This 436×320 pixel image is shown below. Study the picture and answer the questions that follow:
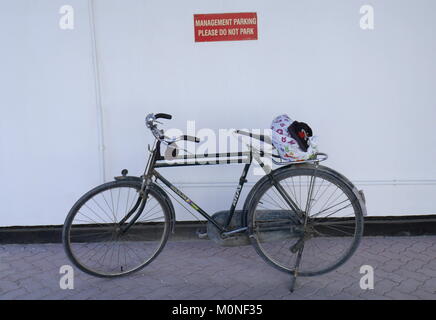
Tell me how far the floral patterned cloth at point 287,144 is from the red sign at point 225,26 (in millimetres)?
1189

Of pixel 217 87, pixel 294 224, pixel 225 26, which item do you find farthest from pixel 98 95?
pixel 294 224

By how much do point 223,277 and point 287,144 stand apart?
4.21 ft

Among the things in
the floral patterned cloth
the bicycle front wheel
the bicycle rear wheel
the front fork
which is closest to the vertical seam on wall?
the bicycle front wheel

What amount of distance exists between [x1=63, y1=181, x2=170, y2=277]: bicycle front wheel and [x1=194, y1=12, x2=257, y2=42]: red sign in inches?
66.3

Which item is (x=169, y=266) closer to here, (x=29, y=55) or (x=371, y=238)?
(x=371, y=238)

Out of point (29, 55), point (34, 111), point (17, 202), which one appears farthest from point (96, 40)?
point (17, 202)

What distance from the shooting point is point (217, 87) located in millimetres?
4262

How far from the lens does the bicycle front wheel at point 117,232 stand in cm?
370

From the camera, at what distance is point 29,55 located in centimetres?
425

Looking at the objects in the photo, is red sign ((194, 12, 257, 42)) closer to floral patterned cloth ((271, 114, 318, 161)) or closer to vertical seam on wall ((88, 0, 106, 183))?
vertical seam on wall ((88, 0, 106, 183))

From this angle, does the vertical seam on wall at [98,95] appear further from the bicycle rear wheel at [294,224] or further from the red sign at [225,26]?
the bicycle rear wheel at [294,224]

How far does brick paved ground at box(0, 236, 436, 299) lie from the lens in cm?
340

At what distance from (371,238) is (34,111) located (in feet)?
12.2

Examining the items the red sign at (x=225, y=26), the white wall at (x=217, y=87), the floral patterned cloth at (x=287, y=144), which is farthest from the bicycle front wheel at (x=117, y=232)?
the red sign at (x=225, y=26)
